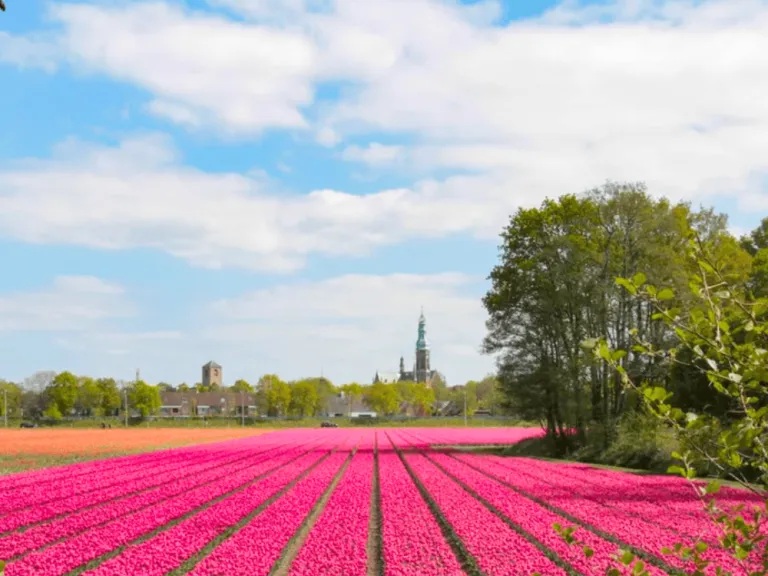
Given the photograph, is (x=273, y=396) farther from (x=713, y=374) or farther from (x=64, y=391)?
(x=713, y=374)

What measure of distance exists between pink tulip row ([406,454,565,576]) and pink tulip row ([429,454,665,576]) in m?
0.42

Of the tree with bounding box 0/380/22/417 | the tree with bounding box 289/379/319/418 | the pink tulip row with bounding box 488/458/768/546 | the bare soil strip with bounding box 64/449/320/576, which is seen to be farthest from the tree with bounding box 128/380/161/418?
the pink tulip row with bounding box 488/458/768/546

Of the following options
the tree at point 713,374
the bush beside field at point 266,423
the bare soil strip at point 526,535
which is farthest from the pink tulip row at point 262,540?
the bush beside field at point 266,423

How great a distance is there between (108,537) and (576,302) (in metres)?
33.0

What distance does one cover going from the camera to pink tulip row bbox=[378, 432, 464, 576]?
47.6ft

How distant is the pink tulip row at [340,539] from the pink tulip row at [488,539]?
6.74ft

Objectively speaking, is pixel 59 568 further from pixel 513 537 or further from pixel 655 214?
pixel 655 214

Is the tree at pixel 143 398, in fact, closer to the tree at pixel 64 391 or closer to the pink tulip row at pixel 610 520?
the tree at pixel 64 391

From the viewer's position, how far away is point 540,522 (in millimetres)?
19484

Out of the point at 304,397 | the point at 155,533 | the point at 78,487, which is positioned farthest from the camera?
the point at 304,397

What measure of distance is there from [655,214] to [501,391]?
13.3 metres

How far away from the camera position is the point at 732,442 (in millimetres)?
3686

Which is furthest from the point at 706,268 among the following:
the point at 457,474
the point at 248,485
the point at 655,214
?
the point at 655,214

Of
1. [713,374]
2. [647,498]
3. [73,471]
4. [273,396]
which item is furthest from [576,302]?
[273,396]
